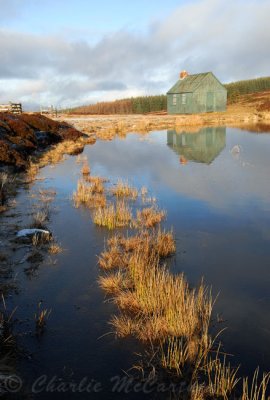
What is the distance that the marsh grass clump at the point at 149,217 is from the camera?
9.72m

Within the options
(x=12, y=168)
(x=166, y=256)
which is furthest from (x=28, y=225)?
(x=12, y=168)

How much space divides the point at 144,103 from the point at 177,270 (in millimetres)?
95164

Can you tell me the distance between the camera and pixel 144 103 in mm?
98312

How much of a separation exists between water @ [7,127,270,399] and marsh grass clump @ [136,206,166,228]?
30cm

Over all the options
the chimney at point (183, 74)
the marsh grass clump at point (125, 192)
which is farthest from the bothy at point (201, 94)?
the marsh grass clump at point (125, 192)

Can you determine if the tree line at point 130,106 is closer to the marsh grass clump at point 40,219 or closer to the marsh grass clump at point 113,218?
the marsh grass clump at point 40,219

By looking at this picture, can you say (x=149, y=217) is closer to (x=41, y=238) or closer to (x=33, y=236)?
(x=41, y=238)

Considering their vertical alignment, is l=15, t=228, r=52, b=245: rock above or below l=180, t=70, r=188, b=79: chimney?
below

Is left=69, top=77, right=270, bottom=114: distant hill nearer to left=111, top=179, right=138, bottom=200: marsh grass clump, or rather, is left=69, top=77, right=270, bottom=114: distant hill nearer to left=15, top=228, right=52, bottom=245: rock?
left=111, top=179, right=138, bottom=200: marsh grass clump

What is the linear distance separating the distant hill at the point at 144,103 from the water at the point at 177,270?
265 ft

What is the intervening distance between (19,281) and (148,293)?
2.48m

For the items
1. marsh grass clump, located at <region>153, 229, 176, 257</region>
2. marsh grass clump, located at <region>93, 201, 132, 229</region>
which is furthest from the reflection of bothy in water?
marsh grass clump, located at <region>153, 229, 176, 257</region>

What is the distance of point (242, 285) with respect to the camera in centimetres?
657

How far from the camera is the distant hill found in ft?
321
